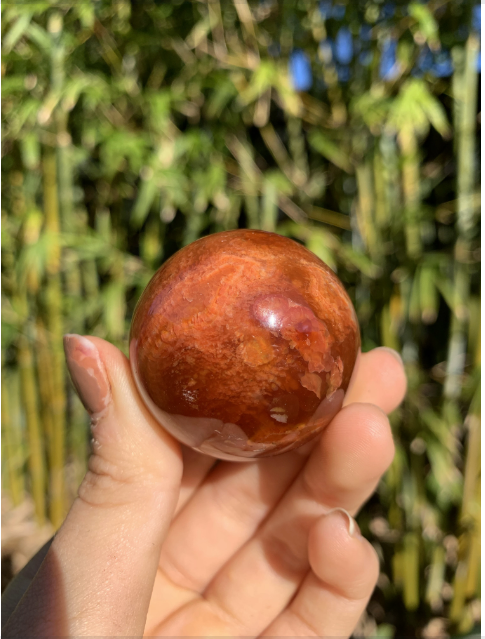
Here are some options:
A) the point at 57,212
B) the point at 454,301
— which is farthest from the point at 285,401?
the point at 57,212

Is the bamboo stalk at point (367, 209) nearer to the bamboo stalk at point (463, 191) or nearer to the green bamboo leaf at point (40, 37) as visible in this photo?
Result: the bamboo stalk at point (463, 191)

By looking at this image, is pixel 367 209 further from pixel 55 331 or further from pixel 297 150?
pixel 55 331

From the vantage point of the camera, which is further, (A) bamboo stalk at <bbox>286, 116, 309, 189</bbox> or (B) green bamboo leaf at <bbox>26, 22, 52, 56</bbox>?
(A) bamboo stalk at <bbox>286, 116, 309, 189</bbox>

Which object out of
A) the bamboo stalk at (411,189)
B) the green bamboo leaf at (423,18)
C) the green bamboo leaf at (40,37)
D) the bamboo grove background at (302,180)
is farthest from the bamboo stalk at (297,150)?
the green bamboo leaf at (40,37)

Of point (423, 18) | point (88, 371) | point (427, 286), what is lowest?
point (427, 286)

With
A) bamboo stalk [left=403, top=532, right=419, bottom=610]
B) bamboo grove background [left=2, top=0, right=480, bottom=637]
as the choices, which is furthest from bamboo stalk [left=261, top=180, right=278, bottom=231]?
bamboo stalk [left=403, top=532, right=419, bottom=610]

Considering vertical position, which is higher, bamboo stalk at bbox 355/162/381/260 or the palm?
bamboo stalk at bbox 355/162/381/260

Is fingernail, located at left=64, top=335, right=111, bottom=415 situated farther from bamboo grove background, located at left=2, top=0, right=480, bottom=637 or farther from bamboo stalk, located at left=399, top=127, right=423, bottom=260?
bamboo stalk, located at left=399, top=127, right=423, bottom=260

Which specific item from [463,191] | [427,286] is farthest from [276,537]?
[463,191]
